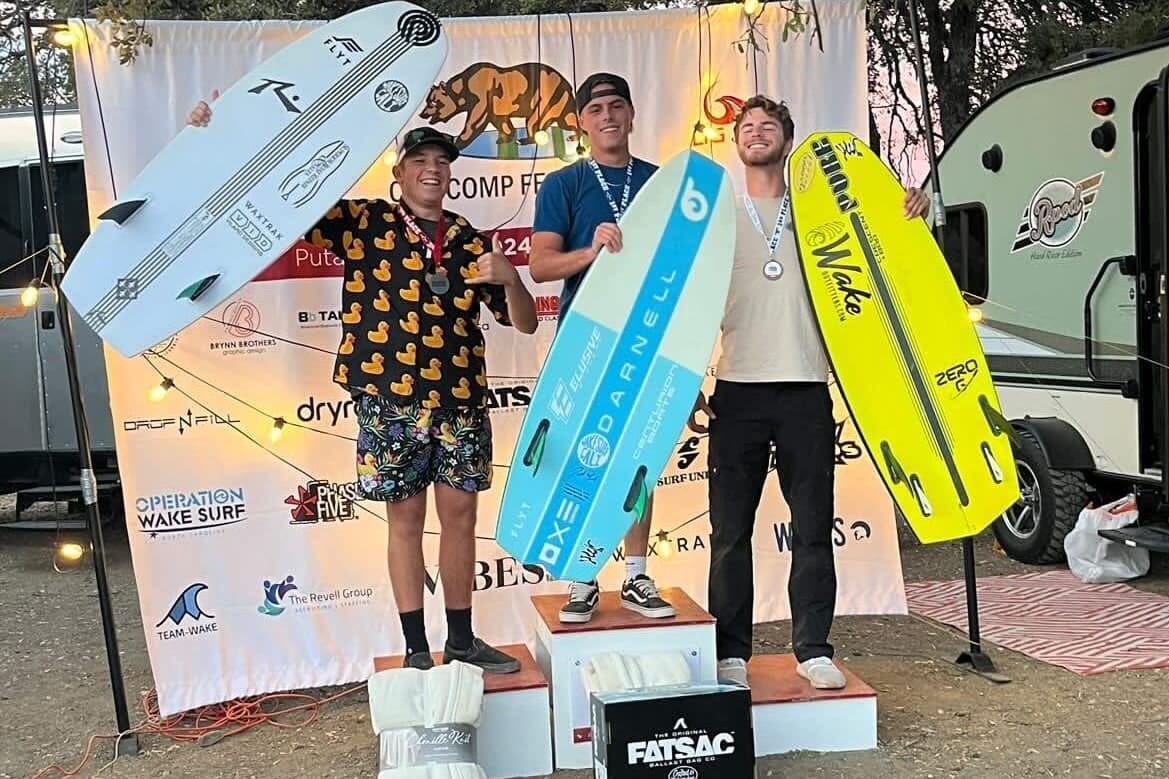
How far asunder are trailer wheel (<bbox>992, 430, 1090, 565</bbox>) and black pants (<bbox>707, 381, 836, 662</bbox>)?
231cm

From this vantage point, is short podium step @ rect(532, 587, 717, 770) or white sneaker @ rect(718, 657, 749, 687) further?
white sneaker @ rect(718, 657, 749, 687)

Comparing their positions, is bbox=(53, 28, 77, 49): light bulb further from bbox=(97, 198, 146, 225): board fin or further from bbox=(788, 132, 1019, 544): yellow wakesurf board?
bbox=(788, 132, 1019, 544): yellow wakesurf board

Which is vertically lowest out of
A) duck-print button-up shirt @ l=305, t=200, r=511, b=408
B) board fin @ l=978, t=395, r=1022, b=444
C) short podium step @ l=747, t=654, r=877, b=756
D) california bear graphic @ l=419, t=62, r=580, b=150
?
short podium step @ l=747, t=654, r=877, b=756

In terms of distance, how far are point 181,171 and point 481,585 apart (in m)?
1.66

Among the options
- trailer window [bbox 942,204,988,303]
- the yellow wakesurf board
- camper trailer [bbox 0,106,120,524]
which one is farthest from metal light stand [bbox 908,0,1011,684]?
camper trailer [bbox 0,106,120,524]

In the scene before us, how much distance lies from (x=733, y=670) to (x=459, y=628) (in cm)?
75

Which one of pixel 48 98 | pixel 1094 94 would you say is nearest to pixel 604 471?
pixel 1094 94

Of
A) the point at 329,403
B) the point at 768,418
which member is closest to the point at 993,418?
the point at 768,418

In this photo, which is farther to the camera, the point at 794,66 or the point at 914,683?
the point at 794,66

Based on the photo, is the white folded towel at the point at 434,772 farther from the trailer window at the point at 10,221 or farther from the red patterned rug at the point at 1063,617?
the trailer window at the point at 10,221

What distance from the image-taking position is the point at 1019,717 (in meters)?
3.32

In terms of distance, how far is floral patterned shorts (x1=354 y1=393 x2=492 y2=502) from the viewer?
3.04 m

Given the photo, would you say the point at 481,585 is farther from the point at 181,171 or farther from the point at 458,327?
the point at 181,171

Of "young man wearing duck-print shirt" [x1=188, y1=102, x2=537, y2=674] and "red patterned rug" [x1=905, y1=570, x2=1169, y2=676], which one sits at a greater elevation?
"young man wearing duck-print shirt" [x1=188, y1=102, x2=537, y2=674]
